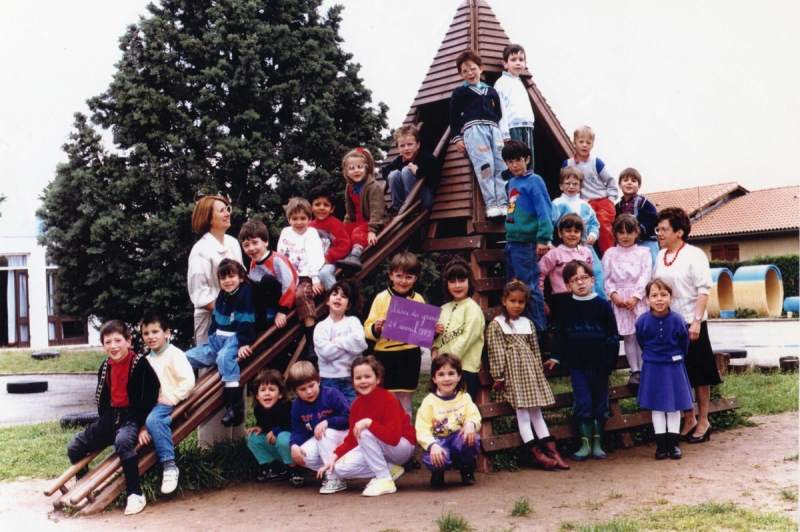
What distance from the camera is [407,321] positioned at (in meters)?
6.56

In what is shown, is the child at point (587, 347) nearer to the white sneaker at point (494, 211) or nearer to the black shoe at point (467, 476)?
the white sneaker at point (494, 211)

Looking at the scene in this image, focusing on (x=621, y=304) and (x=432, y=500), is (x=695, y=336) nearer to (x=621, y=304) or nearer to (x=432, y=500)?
(x=621, y=304)

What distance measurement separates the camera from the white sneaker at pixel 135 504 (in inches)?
227

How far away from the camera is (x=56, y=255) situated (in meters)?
11.6

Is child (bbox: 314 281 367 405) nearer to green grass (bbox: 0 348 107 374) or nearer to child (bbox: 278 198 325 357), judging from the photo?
child (bbox: 278 198 325 357)

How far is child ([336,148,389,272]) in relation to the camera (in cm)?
766

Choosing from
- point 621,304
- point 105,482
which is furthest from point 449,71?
point 105,482

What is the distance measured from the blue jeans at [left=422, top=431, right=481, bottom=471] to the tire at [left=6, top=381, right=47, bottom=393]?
37.5 ft

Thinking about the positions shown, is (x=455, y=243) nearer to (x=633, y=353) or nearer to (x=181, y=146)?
(x=633, y=353)

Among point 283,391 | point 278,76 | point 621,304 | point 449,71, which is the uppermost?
point 278,76

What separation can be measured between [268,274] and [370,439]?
1.94m

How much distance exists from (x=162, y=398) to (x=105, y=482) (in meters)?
0.80

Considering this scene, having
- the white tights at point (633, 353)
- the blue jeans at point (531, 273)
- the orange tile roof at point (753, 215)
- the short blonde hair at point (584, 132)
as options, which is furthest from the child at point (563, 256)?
the orange tile roof at point (753, 215)

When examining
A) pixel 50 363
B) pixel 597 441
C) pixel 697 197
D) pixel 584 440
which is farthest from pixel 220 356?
pixel 697 197
